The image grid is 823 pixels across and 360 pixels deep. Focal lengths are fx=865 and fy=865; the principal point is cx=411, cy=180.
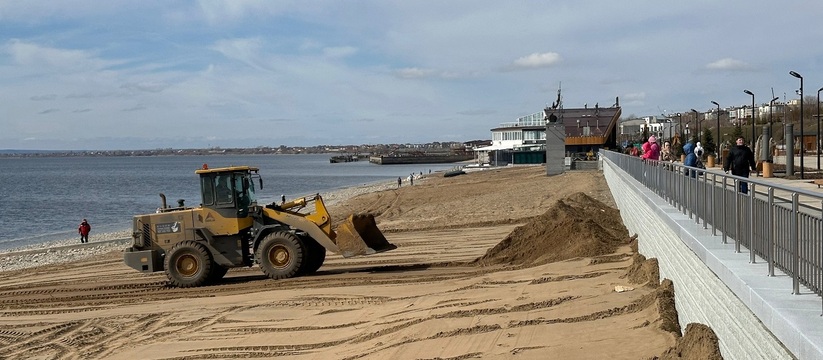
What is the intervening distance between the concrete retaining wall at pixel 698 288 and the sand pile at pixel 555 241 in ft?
8.93

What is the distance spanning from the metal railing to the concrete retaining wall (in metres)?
0.24

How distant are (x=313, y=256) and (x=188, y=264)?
249 centimetres

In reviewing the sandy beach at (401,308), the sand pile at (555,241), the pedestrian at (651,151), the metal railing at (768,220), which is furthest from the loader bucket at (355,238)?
the metal railing at (768,220)

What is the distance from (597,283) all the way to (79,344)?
7.51 metres

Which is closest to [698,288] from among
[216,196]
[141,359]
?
[141,359]

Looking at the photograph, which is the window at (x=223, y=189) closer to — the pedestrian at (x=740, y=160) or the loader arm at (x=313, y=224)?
the loader arm at (x=313, y=224)

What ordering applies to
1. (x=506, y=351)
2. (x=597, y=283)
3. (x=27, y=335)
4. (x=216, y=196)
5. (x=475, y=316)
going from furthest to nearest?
1. (x=216, y=196)
2. (x=27, y=335)
3. (x=597, y=283)
4. (x=475, y=316)
5. (x=506, y=351)

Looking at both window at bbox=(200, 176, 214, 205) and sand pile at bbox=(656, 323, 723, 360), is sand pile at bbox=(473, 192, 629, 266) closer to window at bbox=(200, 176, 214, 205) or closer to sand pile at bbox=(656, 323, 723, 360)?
window at bbox=(200, 176, 214, 205)

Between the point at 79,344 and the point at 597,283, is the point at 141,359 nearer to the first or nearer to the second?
the point at 79,344

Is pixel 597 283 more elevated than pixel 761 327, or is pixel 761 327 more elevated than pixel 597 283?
pixel 761 327

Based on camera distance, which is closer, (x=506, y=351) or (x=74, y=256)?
(x=506, y=351)

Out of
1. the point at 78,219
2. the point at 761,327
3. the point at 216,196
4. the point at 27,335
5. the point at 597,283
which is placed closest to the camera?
the point at 761,327

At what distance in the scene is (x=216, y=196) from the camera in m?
17.1

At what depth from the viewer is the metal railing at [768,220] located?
523 cm
